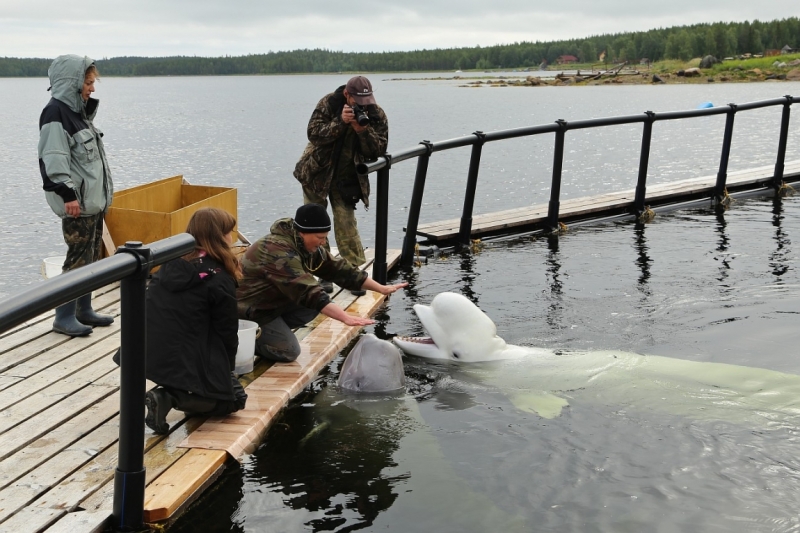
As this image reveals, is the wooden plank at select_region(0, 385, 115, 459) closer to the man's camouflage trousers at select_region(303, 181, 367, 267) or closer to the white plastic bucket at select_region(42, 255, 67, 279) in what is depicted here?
the white plastic bucket at select_region(42, 255, 67, 279)

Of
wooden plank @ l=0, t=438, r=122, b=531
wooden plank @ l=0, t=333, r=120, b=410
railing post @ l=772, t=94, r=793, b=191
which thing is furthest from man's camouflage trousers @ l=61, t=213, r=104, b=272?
railing post @ l=772, t=94, r=793, b=191

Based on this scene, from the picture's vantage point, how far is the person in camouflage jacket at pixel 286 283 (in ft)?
18.7

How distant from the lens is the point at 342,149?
794 cm

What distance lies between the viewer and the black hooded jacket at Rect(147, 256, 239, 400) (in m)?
4.68

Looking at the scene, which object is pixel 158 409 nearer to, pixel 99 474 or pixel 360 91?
pixel 99 474

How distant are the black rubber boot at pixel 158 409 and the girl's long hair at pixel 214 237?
2.39 feet

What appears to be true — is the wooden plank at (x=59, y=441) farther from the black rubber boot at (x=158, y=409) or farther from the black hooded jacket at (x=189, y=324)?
the black hooded jacket at (x=189, y=324)

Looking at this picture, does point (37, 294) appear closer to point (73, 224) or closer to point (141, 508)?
point (141, 508)

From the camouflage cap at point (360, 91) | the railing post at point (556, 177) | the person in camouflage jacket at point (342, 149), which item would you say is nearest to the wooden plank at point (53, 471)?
the person in camouflage jacket at point (342, 149)

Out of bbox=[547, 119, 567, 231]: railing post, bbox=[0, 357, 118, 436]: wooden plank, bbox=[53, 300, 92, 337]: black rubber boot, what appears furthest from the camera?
bbox=[547, 119, 567, 231]: railing post

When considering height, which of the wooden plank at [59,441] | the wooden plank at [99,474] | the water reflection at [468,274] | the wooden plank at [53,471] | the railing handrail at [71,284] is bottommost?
the water reflection at [468,274]

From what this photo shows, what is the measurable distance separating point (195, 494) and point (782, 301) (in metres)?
6.02

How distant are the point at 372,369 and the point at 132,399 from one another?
93.2 inches

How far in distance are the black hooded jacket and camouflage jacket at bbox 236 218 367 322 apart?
91cm
